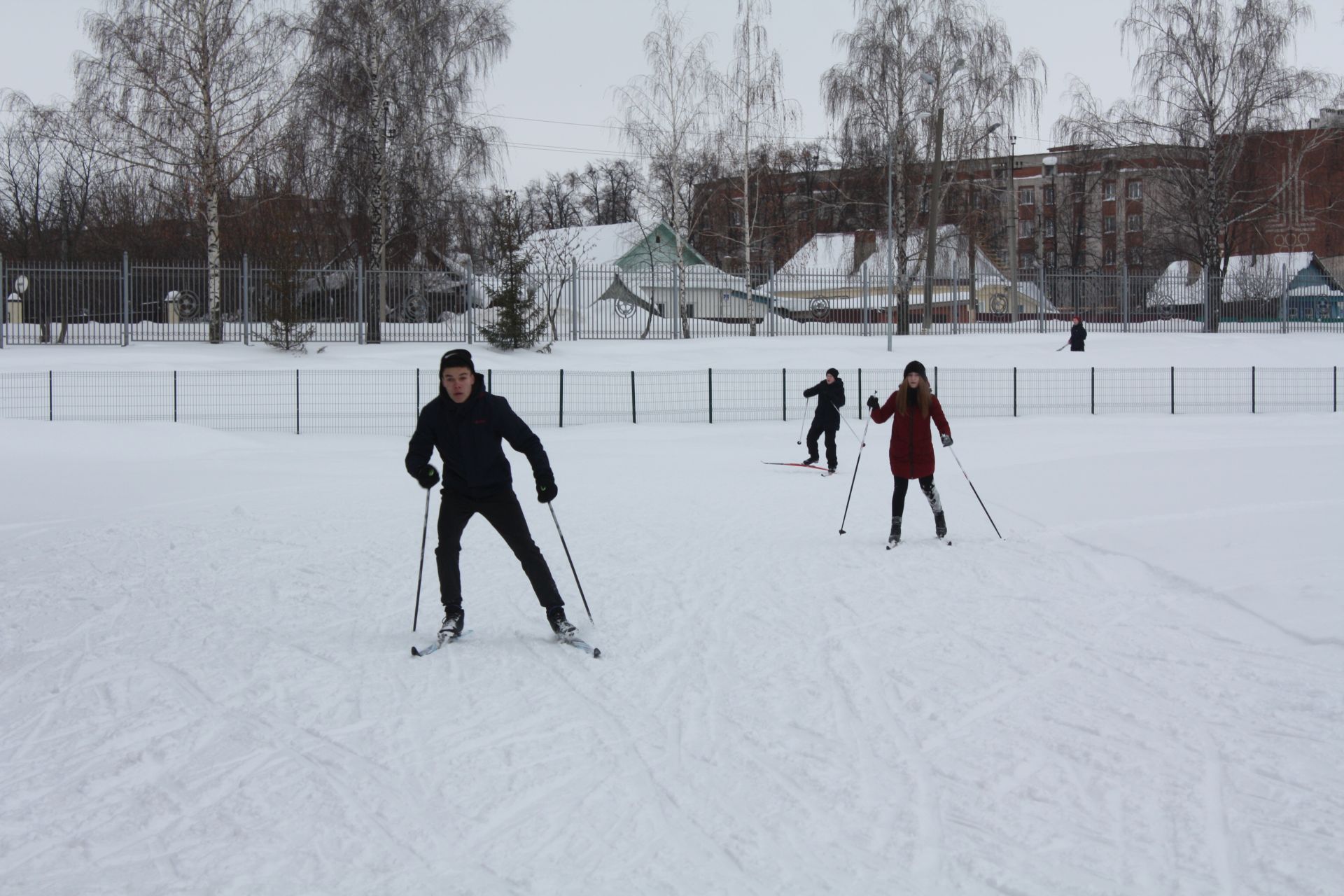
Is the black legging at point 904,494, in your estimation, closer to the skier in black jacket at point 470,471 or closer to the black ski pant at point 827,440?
the skier in black jacket at point 470,471

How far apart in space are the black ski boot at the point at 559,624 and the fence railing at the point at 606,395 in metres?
15.8

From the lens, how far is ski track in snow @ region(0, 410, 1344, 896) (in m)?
3.77

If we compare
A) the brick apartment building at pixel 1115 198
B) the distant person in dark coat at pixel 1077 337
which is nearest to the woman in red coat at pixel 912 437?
the distant person in dark coat at pixel 1077 337

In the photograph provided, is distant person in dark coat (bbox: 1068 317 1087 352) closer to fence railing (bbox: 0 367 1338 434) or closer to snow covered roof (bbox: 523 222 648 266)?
fence railing (bbox: 0 367 1338 434)

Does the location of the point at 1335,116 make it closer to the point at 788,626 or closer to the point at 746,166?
the point at 746,166

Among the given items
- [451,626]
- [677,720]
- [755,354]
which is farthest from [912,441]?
[755,354]

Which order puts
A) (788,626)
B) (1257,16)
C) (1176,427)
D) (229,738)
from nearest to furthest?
1. (229,738)
2. (788,626)
3. (1176,427)
4. (1257,16)

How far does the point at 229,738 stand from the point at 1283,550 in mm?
7745

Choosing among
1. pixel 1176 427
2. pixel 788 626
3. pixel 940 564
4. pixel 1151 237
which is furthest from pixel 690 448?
pixel 1151 237

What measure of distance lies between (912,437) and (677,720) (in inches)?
220

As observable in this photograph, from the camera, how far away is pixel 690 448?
20.8 meters

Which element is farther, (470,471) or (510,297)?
(510,297)

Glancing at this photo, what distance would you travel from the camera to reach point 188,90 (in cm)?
2764

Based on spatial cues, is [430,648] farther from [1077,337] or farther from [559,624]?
[1077,337]
